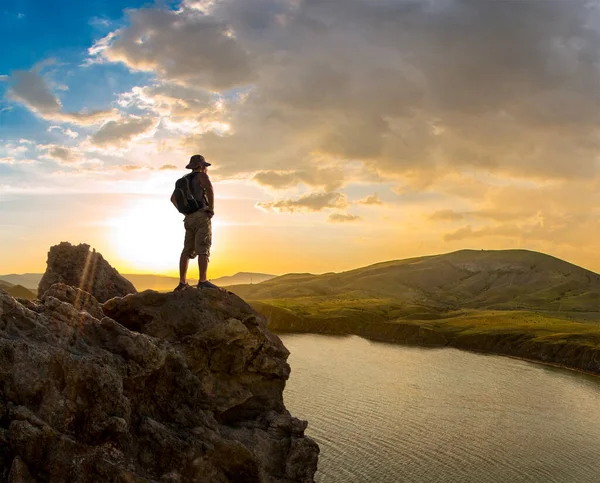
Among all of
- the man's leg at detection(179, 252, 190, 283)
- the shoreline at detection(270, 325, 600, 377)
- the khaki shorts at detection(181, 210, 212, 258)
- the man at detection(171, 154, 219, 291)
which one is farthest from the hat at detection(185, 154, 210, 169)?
the shoreline at detection(270, 325, 600, 377)

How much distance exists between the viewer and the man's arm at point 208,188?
2711cm

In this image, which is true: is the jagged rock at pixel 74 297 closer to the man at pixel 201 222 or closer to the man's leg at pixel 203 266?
the man at pixel 201 222

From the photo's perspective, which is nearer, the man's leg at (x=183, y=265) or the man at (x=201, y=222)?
the man's leg at (x=183, y=265)

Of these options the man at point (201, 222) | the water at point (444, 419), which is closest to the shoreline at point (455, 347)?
the water at point (444, 419)

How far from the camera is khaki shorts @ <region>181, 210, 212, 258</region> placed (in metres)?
27.0

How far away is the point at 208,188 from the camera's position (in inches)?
1073

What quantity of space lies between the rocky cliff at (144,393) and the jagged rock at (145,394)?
4 cm

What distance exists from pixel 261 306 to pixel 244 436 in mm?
168656

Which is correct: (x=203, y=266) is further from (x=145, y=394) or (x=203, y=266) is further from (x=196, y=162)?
(x=145, y=394)

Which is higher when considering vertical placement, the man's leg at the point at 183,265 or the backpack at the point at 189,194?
the backpack at the point at 189,194

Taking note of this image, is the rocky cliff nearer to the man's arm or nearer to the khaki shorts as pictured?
the khaki shorts

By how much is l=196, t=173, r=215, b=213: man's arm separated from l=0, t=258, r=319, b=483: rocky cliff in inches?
176

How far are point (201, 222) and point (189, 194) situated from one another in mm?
1532

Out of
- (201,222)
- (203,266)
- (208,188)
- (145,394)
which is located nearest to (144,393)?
(145,394)
